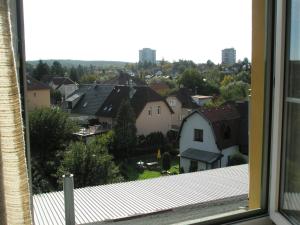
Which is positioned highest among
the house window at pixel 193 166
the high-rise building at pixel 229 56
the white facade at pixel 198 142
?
the high-rise building at pixel 229 56

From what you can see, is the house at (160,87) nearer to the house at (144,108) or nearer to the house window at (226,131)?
the house at (144,108)

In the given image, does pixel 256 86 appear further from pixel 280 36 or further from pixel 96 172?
pixel 96 172

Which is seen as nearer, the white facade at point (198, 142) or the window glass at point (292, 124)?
the window glass at point (292, 124)

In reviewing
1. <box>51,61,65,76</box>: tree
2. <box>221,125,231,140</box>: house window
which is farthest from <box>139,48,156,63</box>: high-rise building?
<box>221,125,231,140</box>: house window

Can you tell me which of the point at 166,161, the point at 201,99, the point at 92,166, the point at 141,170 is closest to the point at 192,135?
the point at 166,161

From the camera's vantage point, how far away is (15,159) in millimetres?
641

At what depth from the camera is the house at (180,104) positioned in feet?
9.57

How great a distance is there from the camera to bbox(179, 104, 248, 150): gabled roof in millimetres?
3178

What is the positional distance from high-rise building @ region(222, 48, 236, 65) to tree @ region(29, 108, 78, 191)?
41.5 inches

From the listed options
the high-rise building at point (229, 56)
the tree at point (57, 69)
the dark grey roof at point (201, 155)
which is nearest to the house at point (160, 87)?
the high-rise building at point (229, 56)

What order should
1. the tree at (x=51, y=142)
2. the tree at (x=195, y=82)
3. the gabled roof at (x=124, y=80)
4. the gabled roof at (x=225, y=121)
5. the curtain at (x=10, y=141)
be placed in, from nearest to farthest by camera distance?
the curtain at (x=10, y=141), the tree at (x=51, y=142), the gabled roof at (x=124, y=80), the tree at (x=195, y=82), the gabled roof at (x=225, y=121)

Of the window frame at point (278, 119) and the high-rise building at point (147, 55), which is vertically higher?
the high-rise building at point (147, 55)

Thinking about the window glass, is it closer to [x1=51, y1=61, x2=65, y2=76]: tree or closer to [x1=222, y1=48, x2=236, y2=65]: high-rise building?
[x1=51, y1=61, x2=65, y2=76]: tree

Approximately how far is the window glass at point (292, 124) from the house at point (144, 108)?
1.49 m
